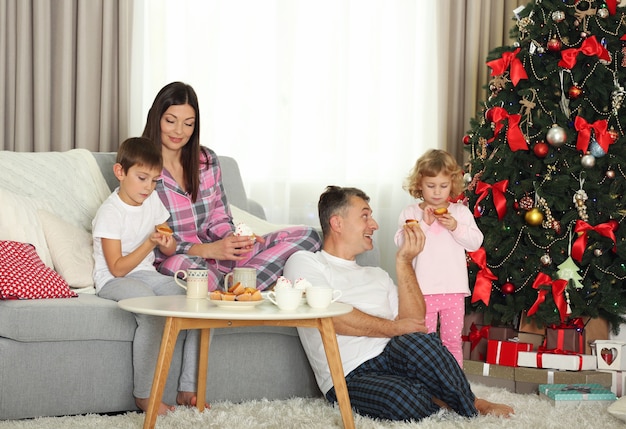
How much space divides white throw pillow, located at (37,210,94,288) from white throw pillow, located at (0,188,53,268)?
2 cm

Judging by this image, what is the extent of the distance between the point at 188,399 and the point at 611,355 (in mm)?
1741

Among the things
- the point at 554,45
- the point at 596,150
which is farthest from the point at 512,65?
the point at 596,150

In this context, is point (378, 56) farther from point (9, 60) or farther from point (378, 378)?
point (378, 378)

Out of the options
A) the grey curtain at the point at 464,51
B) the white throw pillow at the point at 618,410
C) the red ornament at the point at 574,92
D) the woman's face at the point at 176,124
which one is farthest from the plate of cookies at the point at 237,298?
the grey curtain at the point at 464,51

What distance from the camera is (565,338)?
11.3 ft

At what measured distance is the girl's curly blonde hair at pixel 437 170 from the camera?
317 centimetres

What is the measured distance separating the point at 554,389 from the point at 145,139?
1.76 m

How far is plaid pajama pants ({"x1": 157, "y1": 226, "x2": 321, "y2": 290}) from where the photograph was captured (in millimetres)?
2994

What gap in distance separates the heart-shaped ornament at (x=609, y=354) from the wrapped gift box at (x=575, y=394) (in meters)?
0.22

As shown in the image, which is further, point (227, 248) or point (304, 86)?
point (304, 86)

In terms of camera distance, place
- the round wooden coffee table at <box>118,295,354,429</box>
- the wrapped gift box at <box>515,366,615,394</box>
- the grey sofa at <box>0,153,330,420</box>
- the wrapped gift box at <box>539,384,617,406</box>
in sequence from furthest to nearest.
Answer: the wrapped gift box at <box>515,366,615,394</box> → the wrapped gift box at <box>539,384,617,406</box> → the grey sofa at <box>0,153,330,420</box> → the round wooden coffee table at <box>118,295,354,429</box>

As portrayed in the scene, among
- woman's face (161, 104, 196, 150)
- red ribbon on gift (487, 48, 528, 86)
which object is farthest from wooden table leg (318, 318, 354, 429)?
red ribbon on gift (487, 48, 528, 86)

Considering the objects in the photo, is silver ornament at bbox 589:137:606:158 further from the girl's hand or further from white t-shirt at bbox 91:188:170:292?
white t-shirt at bbox 91:188:170:292

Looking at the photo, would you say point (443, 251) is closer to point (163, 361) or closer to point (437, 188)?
point (437, 188)
